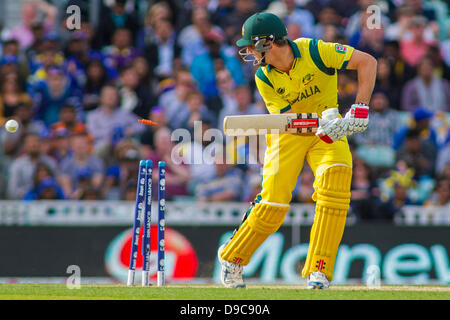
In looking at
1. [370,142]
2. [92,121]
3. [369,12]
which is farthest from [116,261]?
[369,12]

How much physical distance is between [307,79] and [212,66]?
6580 mm

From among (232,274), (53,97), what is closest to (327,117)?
(232,274)

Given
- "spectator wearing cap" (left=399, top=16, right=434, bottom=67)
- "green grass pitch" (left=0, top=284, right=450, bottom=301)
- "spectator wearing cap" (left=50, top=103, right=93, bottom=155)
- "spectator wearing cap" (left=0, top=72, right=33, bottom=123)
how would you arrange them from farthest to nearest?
1. "spectator wearing cap" (left=399, top=16, right=434, bottom=67)
2. "spectator wearing cap" (left=0, top=72, right=33, bottom=123)
3. "spectator wearing cap" (left=50, top=103, right=93, bottom=155)
4. "green grass pitch" (left=0, top=284, right=450, bottom=301)

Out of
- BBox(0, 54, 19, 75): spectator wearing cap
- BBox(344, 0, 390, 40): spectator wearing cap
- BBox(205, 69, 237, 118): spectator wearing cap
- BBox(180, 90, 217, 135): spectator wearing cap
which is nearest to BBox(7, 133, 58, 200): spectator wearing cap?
BBox(0, 54, 19, 75): spectator wearing cap

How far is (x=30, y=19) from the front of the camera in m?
14.3

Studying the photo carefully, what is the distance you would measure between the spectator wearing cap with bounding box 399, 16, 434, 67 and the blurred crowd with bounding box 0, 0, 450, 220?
23mm

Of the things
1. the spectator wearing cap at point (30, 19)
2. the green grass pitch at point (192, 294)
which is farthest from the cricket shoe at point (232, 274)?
the spectator wearing cap at point (30, 19)

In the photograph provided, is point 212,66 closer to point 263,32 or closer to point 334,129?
point 263,32

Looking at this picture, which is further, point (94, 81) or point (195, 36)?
point (195, 36)

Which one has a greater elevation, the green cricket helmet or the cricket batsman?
the green cricket helmet

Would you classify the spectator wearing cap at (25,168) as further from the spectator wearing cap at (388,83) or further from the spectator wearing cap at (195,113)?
the spectator wearing cap at (388,83)

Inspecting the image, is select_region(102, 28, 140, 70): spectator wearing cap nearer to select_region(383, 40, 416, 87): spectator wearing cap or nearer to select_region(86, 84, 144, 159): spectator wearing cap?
select_region(86, 84, 144, 159): spectator wearing cap

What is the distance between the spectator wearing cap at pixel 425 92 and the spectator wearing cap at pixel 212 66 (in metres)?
2.59

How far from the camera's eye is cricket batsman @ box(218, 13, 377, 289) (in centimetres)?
698
